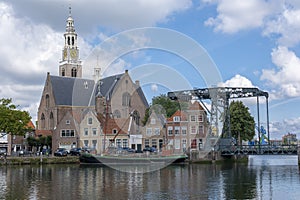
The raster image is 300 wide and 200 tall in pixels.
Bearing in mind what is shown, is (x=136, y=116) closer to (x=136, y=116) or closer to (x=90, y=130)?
(x=136, y=116)

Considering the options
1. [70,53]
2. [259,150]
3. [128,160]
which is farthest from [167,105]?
[70,53]

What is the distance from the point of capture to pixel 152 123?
39.3 metres

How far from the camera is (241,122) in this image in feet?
269

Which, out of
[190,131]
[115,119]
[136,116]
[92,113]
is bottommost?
[190,131]

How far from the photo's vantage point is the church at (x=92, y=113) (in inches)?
1988

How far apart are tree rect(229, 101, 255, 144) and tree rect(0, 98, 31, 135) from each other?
3711 cm

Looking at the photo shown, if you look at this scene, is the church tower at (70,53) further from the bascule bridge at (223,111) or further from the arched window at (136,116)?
the arched window at (136,116)

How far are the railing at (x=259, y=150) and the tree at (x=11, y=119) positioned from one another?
→ 1216 inches

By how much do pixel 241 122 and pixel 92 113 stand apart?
27467 mm

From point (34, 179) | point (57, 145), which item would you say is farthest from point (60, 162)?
point (34, 179)

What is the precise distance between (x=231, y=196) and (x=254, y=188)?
16.5 ft

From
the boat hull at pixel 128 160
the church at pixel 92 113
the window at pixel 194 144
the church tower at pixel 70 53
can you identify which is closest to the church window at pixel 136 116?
the church at pixel 92 113

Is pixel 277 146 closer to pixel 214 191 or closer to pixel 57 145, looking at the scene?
pixel 214 191

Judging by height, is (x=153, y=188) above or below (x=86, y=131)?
below
